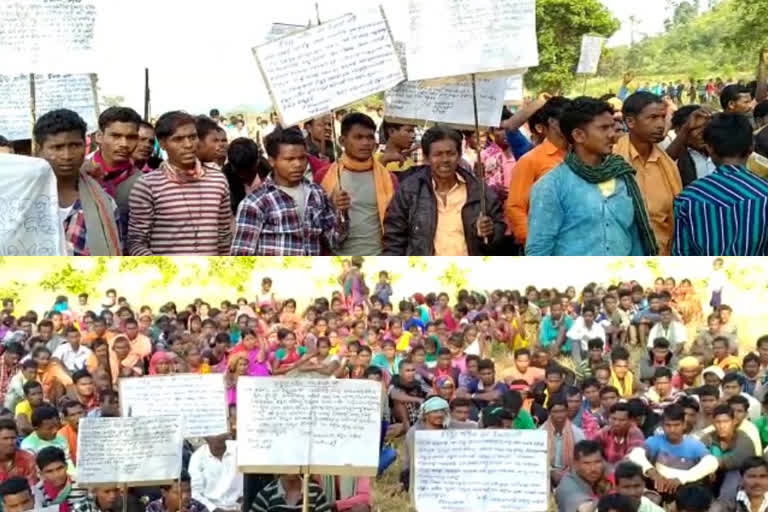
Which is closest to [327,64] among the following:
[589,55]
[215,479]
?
[215,479]

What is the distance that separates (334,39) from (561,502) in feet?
8.05

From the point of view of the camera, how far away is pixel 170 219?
626 cm

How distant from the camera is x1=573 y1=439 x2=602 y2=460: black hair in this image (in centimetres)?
561

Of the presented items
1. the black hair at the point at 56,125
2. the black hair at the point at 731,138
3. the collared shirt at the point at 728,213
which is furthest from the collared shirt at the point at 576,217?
the black hair at the point at 56,125

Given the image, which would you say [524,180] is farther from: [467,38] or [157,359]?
[157,359]

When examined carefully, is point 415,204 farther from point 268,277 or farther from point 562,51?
point 562,51

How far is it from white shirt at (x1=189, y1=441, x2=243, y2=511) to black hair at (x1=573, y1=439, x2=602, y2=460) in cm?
144

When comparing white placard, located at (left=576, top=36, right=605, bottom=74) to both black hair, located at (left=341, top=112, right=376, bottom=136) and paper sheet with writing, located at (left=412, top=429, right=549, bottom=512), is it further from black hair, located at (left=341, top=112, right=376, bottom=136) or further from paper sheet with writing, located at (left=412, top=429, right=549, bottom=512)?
paper sheet with writing, located at (left=412, top=429, right=549, bottom=512)

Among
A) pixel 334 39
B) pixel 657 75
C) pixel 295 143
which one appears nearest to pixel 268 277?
pixel 295 143

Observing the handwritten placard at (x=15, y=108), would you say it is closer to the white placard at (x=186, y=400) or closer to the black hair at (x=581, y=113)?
the white placard at (x=186, y=400)

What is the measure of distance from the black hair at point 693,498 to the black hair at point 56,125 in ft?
10.2

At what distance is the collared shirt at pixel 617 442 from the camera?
221 inches

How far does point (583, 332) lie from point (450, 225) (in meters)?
0.95

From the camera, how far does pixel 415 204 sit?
6305 mm
